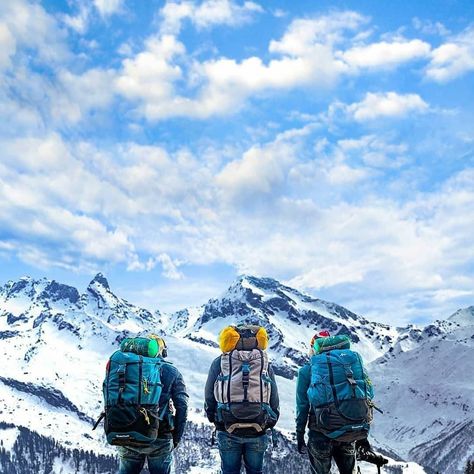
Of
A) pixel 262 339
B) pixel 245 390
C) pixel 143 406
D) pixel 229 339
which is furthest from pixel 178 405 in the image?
pixel 262 339

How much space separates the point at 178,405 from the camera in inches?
393

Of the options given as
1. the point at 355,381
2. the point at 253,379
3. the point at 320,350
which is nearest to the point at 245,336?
the point at 253,379

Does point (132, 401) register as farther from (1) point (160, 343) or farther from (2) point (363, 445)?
(2) point (363, 445)

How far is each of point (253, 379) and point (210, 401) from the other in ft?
3.56

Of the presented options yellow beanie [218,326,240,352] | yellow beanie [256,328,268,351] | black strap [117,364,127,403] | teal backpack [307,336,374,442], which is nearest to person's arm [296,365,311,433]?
teal backpack [307,336,374,442]

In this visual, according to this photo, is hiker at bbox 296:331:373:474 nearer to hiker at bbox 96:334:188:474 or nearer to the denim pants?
the denim pants

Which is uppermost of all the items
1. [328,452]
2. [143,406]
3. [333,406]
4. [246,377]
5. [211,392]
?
[246,377]

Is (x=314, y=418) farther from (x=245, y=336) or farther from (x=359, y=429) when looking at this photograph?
(x=245, y=336)

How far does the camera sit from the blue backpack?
9367 mm

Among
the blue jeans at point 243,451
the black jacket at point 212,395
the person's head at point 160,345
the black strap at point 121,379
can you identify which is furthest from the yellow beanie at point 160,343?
the blue jeans at point 243,451

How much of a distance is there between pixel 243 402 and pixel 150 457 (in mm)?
1936

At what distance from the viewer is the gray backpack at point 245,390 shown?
33.1 ft

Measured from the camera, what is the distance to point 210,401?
10.7 m

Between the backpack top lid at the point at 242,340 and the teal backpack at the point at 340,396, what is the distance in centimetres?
112
